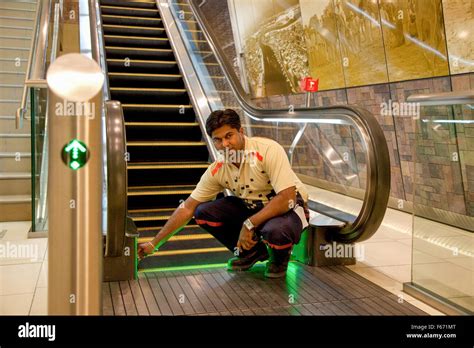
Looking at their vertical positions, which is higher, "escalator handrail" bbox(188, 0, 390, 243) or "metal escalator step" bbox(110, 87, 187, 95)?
"metal escalator step" bbox(110, 87, 187, 95)

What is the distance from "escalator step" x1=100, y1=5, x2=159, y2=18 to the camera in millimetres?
8430

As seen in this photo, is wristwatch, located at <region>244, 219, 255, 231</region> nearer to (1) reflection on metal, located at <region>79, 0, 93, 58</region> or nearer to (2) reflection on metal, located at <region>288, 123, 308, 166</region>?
(2) reflection on metal, located at <region>288, 123, 308, 166</region>

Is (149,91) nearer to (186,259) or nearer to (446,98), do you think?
(186,259)

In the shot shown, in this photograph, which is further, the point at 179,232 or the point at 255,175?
the point at 179,232

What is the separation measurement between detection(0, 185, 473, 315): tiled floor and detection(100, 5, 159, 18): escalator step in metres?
4.34

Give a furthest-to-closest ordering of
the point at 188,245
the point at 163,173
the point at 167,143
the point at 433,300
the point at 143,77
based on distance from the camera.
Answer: the point at 143,77, the point at 167,143, the point at 163,173, the point at 188,245, the point at 433,300

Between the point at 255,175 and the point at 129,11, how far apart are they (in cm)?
592

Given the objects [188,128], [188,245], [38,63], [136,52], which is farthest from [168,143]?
[136,52]

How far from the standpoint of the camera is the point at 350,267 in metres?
3.90

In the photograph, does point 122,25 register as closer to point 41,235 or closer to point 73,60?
point 41,235

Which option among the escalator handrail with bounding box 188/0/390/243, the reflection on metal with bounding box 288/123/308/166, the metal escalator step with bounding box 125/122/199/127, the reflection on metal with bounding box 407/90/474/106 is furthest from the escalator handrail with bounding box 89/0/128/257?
the metal escalator step with bounding box 125/122/199/127

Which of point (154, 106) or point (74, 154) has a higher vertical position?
point (154, 106)

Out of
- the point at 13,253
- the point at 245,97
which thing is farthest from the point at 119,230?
the point at 245,97
